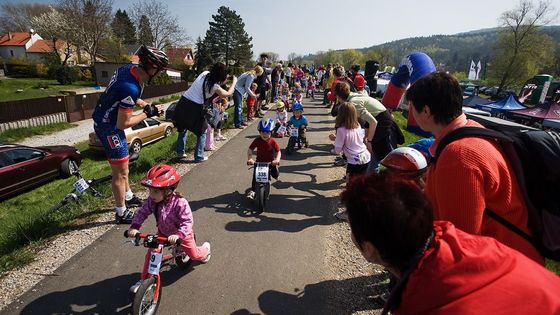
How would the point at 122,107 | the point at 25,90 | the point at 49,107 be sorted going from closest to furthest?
the point at 122,107 → the point at 49,107 → the point at 25,90

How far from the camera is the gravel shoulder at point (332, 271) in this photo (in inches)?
136

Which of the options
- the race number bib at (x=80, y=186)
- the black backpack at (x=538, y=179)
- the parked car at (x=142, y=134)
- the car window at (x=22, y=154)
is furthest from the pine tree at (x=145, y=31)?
the black backpack at (x=538, y=179)

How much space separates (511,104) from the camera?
20.7 metres

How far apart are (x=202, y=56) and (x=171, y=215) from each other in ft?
211

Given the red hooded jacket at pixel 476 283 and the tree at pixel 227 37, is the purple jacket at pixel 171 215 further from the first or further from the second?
the tree at pixel 227 37

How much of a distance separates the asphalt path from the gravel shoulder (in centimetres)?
10

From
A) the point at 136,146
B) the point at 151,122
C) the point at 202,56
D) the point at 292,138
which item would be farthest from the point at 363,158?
the point at 202,56

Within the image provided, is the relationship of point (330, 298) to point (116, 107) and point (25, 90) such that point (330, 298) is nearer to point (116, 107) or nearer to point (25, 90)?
point (116, 107)

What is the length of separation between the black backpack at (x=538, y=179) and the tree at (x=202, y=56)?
60.1 metres

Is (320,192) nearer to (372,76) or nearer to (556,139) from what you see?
(556,139)

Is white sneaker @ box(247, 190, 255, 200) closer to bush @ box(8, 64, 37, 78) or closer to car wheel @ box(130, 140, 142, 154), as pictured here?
car wheel @ box(130, 140, 142, 154)

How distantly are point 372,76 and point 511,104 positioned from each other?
9.62 metres

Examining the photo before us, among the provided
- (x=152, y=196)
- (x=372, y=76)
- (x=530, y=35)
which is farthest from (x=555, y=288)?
(x=530, y=35)

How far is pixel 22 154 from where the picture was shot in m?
10.4
